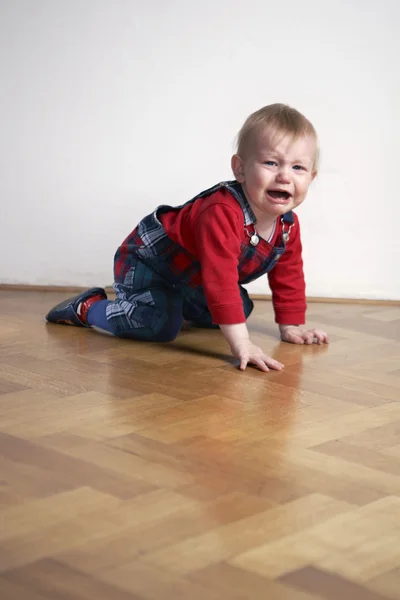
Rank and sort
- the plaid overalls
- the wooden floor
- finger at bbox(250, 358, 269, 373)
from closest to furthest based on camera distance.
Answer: the wooden floor
finger at bbox(250, 358, 269, 373)
the plaid overalls

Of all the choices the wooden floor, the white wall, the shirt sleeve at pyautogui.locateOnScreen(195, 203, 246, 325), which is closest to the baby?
the shirt sleeve at pyautogui.locateOnScreen(195, 203, 246, 325)

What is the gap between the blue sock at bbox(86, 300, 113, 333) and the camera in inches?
72.0

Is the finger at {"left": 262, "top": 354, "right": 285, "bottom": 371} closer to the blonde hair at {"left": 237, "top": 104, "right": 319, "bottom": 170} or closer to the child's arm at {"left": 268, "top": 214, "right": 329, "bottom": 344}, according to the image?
the child's arm at {"left": 268, "top": 214, "right": 329, "bottom": 344}

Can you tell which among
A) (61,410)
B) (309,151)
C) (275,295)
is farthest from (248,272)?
(61,410)

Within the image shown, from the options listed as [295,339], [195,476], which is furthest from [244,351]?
[195,476]

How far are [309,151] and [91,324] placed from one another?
62 cm

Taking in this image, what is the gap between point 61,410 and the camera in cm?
121

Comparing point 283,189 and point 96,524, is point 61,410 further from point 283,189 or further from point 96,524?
point 283,189

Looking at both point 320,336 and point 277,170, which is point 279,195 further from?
point 320,336

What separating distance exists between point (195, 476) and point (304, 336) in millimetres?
856

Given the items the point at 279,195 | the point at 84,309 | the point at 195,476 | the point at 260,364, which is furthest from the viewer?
the point at 84,309

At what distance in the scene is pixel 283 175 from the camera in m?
1.59

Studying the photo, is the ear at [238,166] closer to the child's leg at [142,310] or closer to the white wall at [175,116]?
the child's leg at [142,310]

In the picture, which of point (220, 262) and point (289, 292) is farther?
point (289, 292)
